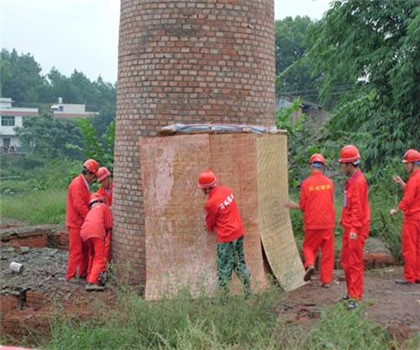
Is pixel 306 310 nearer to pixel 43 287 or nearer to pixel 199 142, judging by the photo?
→ pixel 199 142

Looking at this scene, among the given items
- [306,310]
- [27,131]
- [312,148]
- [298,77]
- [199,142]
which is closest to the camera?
[306,310]

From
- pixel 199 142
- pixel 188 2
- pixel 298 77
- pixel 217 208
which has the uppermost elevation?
pixel 298 77

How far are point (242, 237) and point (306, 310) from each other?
1144 millimetres

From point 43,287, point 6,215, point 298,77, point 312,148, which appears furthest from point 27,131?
point 43,287

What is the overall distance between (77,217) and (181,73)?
2430 millimetres

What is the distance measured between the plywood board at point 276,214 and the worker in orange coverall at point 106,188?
225cm

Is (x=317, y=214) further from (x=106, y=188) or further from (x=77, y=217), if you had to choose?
(x=77, y=217)

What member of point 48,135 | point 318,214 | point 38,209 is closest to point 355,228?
point 318,214

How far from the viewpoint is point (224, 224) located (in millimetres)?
7215

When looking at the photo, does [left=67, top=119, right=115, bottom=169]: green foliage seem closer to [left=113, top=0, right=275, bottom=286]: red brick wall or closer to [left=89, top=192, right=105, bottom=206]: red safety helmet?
[left=89, top=192, right=105, bottom=206]: red safety helmet

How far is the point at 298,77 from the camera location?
5034cm

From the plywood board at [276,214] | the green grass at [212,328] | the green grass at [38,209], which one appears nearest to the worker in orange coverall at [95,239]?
the green grass at [212,328]

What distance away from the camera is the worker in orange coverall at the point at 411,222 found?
8.74 meters

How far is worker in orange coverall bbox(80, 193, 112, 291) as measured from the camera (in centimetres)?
803
